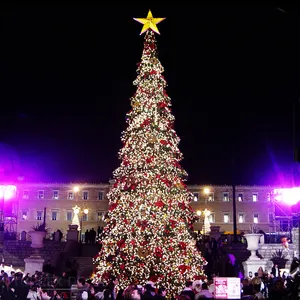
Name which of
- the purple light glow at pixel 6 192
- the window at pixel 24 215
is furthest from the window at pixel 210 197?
the purple light glow at pixel 6 192

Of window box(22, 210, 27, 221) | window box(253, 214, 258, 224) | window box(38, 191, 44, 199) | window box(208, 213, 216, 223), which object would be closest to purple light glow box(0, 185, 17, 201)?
window box(38, 191, 44, 199)

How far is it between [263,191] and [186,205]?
5069 centimetres

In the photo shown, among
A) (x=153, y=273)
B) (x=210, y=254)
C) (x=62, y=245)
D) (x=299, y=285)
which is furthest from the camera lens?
(x=62, y=245)

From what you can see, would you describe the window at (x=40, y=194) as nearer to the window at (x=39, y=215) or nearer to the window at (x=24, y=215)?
the window at (x=39, y=215)

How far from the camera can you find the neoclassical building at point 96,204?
236 feet

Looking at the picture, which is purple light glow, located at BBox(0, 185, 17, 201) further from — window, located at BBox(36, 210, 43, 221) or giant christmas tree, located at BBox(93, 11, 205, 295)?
window, located at BBox(36, 210, 43, 221)

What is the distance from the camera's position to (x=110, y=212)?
23109 mm

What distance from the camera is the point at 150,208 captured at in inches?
888

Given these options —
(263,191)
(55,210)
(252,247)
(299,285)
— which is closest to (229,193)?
(263,191)

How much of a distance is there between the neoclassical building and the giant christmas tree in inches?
1883

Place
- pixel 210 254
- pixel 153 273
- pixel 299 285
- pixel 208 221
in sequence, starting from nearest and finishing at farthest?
pixel 299 285 < pixel 153 273 < pixel 210 254 < pixel 208 221

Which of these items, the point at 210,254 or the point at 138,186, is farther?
the point at 210,254

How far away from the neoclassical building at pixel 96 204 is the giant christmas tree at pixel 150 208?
47821 mm

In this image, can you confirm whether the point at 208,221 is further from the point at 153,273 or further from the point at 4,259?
the point at 153,273
